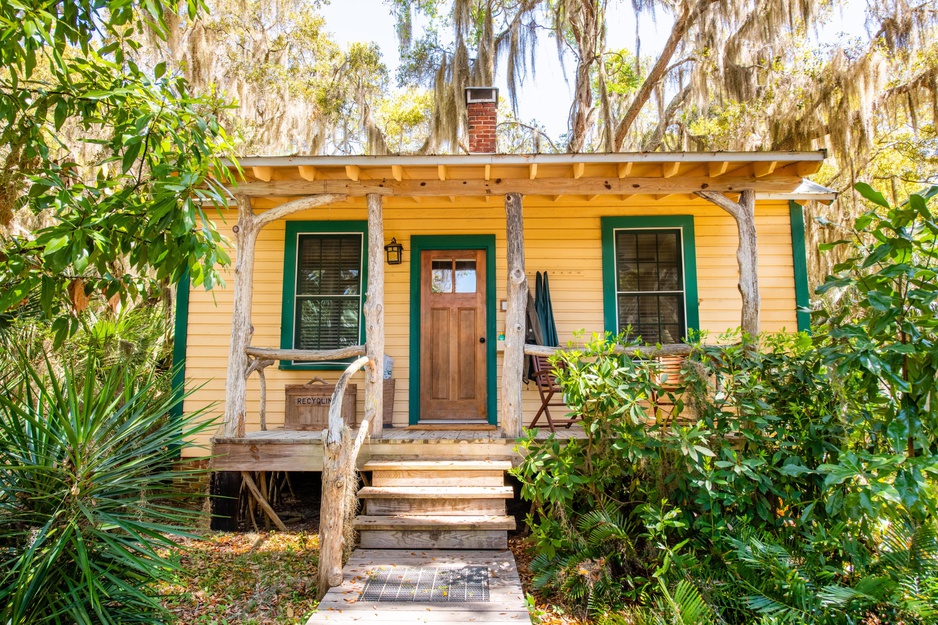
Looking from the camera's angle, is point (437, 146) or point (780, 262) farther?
point (437, 146)

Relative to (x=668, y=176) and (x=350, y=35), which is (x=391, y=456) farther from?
(x=350, y=35)

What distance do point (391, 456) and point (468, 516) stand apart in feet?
3.71

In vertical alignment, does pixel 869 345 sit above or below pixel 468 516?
above

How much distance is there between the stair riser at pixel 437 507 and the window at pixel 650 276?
2.81m

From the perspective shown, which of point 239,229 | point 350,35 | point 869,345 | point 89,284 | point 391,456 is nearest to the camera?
point 89,284

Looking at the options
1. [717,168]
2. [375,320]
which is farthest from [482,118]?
[375,320]

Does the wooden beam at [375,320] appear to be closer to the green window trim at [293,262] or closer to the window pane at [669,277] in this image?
the green window trim at [293,262]

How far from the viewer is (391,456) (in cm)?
521

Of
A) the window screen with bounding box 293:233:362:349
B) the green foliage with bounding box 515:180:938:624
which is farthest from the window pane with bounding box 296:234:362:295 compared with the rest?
the green foliage with bounding box 515:180:938:624

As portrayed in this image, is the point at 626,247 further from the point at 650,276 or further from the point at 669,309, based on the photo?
the point at 669,309

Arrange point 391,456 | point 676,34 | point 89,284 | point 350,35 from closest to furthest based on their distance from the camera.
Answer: point 89,284, point 391,456, point 676,34, point 350,35

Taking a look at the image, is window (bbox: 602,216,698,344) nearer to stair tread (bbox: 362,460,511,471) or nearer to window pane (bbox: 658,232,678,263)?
window pane (bbox: 658,232,678,263)

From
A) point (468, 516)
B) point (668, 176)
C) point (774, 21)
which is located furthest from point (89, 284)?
point (774, 21)

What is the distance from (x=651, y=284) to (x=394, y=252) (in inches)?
118
